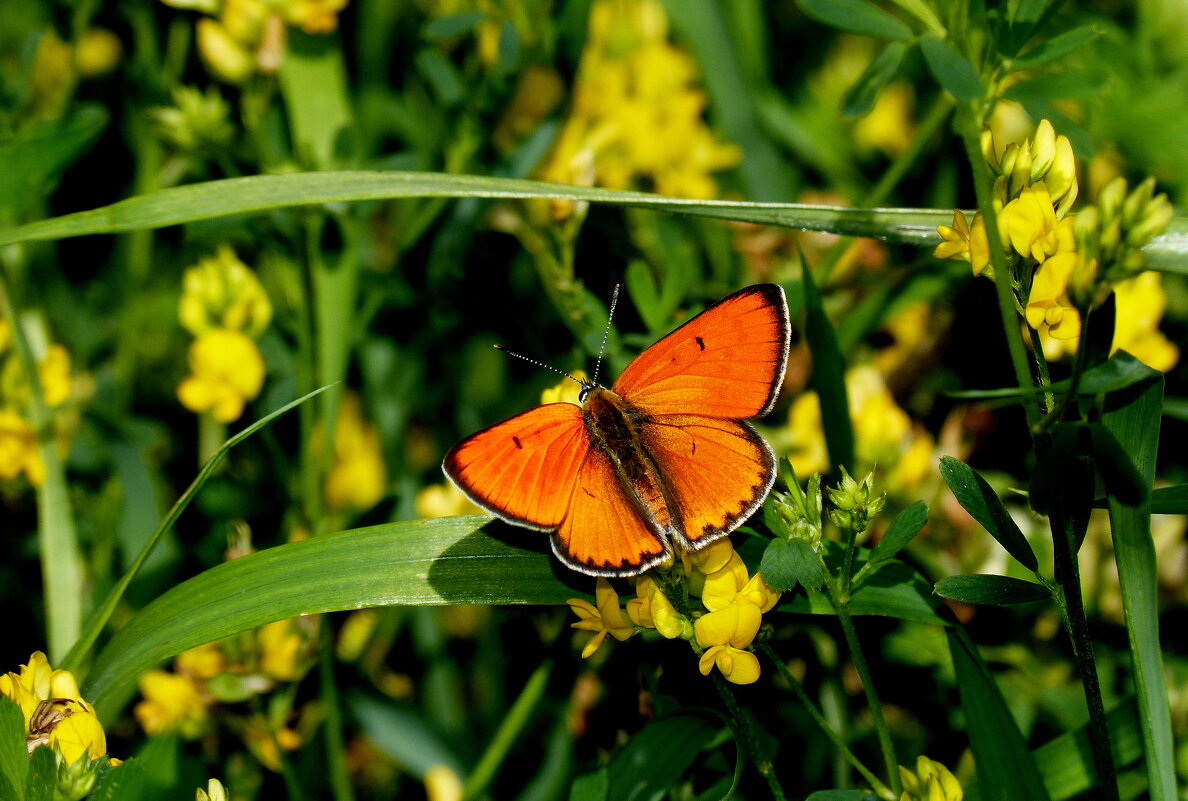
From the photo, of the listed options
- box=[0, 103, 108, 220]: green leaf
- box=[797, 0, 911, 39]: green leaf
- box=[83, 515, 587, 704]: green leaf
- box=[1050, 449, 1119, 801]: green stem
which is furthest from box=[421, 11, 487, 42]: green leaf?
box=[1050, 449, 1119, 801]: green stem

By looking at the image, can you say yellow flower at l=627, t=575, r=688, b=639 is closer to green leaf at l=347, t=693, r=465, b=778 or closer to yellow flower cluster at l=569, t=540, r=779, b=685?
yellow flower cluster at l=569, t=540, r=779, b=685

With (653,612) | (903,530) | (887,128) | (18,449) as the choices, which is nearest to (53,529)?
(18,449)

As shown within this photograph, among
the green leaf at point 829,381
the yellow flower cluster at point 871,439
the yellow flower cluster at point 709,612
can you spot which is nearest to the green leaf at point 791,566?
the yellow flower cluster at point 709,612

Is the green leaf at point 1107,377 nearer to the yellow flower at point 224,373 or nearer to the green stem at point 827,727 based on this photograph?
the green stem at point 827,727

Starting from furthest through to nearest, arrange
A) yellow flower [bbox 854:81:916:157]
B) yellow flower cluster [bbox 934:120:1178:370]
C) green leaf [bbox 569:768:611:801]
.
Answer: yellow flower [bbox 854:81:916:157], green leaf [bbox 569:768:611:801], yellow flower cluster [bbox 934:120:1178:370]

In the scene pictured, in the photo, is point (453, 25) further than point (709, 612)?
Yes

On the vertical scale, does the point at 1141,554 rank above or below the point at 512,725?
above

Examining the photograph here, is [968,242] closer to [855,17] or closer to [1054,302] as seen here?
[1054,302]
